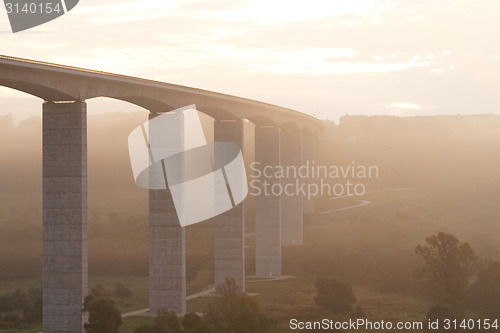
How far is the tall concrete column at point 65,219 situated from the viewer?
178ft

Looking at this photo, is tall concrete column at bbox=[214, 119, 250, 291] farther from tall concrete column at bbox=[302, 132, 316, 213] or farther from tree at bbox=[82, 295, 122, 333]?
tall concrete column at bbox=[302, 132, 316, 213]

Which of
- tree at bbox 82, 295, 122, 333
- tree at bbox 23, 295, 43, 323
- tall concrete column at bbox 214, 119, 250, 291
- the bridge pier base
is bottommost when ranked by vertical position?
tree at bbox 23, 295, 43, 323

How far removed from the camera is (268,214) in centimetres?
9544

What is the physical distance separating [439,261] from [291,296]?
47.6 ft

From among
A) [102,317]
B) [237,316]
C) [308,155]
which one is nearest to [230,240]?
[237,316]

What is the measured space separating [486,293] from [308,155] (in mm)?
67633

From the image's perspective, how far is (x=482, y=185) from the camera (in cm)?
17588

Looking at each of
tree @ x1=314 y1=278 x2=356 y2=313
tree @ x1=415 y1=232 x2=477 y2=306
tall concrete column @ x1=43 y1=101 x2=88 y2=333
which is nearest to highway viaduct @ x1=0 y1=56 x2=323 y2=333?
tall concrete column @ x1=43 y1=101 x2=88 y2=333

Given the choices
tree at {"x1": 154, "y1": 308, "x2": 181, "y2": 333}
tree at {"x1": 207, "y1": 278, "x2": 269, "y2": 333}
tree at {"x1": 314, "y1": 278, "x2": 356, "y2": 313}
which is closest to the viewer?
tree at {"x1": 154, "y1": 308, "x2": 181, "y2": 333}

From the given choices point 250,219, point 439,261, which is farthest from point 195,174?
point 439,261

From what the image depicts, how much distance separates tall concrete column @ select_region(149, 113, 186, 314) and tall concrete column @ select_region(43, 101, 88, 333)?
12000mm

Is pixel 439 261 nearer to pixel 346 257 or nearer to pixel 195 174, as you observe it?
pixel 346 257

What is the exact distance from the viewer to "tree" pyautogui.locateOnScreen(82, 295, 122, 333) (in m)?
52.7

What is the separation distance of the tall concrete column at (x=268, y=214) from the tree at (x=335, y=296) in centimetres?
2407
